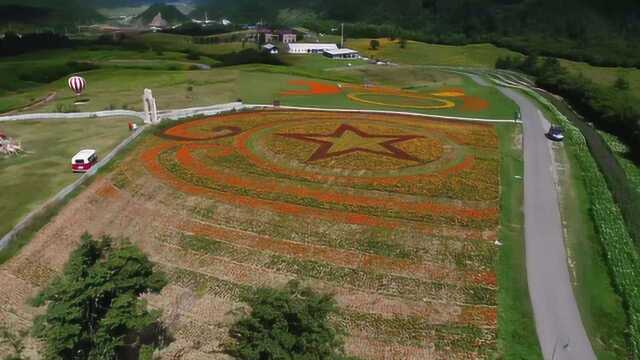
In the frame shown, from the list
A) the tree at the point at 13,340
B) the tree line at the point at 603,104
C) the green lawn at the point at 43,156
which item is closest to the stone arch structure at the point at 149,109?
the green lawn at the point at 43,156

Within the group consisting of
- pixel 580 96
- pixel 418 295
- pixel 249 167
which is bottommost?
pixel 418 295

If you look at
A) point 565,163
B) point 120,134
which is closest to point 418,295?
point 565,163

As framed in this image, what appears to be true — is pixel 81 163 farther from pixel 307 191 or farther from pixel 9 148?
pixel 307 191

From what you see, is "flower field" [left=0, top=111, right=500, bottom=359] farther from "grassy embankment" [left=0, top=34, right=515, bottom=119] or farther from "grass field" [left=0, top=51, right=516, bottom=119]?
"grassy embankment" [left=0, top=34, right=515, bottom=119]

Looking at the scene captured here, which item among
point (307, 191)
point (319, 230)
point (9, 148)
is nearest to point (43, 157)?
point (9, 148)

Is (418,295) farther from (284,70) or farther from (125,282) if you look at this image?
(284,70)

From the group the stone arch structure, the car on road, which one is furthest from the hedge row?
the stone arch structure
